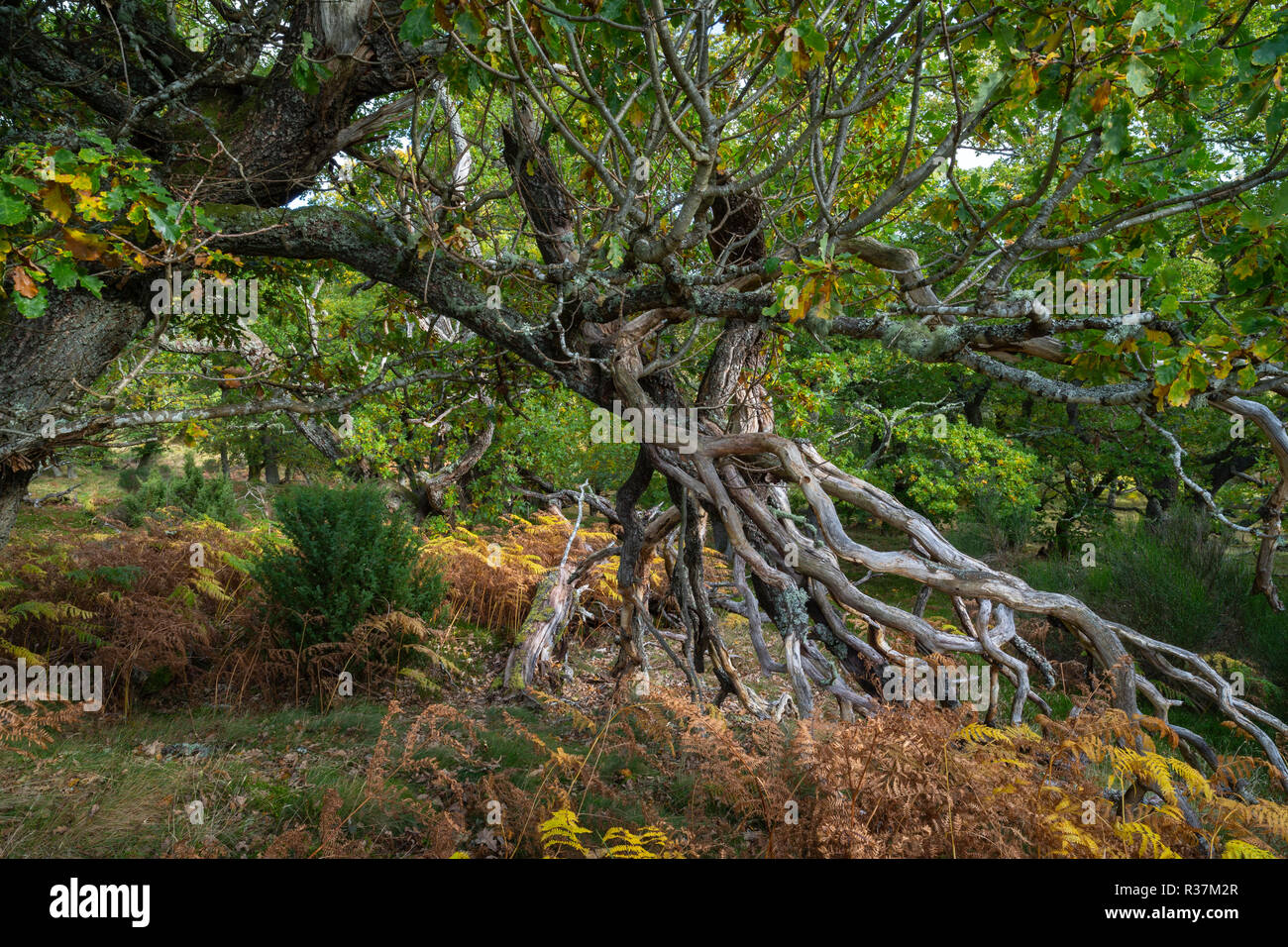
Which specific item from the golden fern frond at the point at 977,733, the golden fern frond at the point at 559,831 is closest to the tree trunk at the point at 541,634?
the golden fern frond at the point at 559,831

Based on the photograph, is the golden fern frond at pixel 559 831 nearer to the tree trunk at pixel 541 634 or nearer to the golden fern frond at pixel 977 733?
the golden fern frond at pixel 977 733

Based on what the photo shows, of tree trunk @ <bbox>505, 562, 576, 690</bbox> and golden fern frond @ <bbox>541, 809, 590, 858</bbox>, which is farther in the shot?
tree trunk @ <bbox>505, 562, 576, 690</bbox>

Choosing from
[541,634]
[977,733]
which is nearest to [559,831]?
[977,733]

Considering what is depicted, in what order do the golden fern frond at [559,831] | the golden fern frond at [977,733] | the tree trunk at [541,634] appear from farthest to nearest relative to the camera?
the tree trunk at [541,634] → the golden fern frond at [977,733] → the golden fern frond at [559,831]

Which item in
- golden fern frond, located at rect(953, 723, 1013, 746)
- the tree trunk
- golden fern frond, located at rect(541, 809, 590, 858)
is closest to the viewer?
golden fern frond, located at rect(541, 809, 590, 858)

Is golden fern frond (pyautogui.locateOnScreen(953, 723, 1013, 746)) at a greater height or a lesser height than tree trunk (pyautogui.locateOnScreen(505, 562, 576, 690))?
greater

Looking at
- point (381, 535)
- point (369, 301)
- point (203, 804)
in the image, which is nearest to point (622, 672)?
point (381, 535)

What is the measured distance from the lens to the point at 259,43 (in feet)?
12.9

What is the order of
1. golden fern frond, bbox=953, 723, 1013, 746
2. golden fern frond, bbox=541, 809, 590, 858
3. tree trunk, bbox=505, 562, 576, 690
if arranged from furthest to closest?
tree trunk, bbox=505, 562, 576, 690 → golden fern frond, bbox=953, 723, 1013, 746 → golden fern frond, bbox=541, 809, 590, 858

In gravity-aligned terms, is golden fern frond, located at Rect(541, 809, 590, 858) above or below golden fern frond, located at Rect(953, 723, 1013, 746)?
below

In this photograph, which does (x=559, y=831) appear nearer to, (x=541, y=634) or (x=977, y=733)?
(x=977, y=733)

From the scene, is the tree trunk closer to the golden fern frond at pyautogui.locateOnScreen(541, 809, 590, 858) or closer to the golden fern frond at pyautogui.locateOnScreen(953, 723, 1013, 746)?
the golden fern frond at pyautogui.locateOnScreen(541, 809, 590, 858)

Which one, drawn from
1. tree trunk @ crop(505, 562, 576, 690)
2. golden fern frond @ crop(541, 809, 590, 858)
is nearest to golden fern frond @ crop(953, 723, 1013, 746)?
golden fern frond @ crop(541, 809, 590, 858)

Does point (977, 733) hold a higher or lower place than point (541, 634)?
higher
